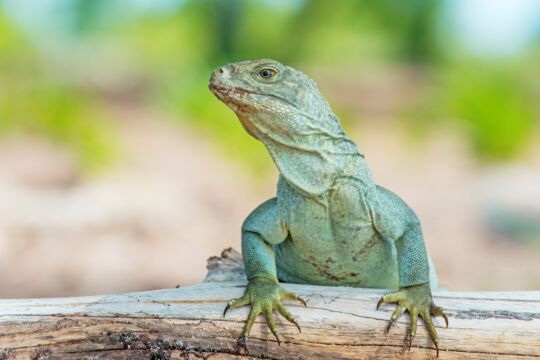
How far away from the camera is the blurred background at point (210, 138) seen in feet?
27.7

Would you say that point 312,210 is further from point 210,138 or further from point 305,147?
point 210,138

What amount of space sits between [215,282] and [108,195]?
6221mm

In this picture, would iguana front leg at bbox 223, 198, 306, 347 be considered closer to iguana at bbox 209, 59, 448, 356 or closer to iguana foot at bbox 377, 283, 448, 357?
iguana at bbox 209, 59, 448, 356

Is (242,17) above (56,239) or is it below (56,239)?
above

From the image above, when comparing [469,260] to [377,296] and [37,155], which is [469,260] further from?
[37,155]

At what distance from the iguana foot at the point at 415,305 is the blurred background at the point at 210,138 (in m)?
5.25

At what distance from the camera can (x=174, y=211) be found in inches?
371

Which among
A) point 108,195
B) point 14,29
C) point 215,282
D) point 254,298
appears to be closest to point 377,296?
point 254,298

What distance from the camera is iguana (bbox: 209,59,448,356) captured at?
293 cm

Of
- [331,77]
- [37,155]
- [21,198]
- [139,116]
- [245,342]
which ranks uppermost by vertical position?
[331,77]

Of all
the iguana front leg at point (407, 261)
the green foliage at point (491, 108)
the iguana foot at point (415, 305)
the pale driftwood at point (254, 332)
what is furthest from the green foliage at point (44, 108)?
the iguana foot at point (415, 305)

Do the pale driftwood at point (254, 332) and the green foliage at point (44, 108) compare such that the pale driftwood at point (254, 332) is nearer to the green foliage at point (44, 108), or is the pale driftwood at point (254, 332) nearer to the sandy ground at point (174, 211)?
the sandy ground at point (174, 211)

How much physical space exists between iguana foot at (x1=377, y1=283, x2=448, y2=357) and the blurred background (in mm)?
5253

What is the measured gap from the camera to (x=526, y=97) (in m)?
13.6
